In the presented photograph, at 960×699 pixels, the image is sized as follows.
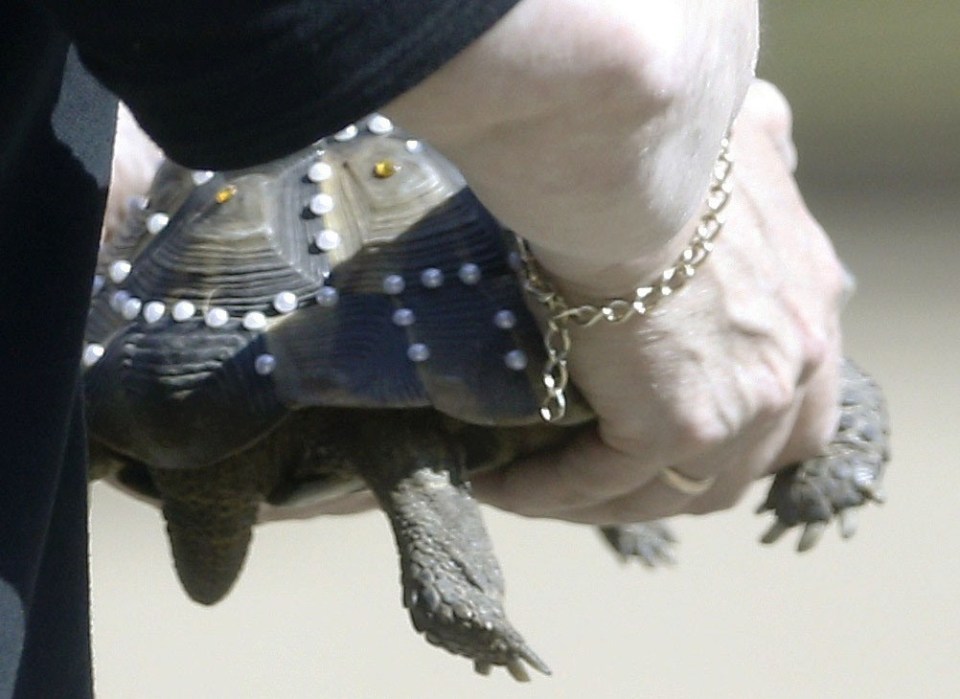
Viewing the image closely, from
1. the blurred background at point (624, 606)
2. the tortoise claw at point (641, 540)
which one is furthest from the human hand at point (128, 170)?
the blurred background at point (624, 606)

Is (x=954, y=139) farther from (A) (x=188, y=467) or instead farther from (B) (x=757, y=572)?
(A) (x=188, y=467)

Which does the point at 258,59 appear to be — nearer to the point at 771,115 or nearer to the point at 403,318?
the point at 403,318

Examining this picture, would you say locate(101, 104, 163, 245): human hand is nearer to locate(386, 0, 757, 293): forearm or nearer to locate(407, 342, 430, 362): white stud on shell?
locate(407, 342, 430, 362): white stud on shell

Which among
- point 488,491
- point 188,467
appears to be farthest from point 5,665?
point 488,491

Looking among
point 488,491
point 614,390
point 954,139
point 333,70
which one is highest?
point 333,70

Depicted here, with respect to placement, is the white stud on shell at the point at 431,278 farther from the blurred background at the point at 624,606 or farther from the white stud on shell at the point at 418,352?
the blurred background at the point at 624,606

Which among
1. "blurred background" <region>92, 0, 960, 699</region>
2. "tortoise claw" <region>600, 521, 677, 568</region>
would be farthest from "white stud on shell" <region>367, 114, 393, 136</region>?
"blurred background" <region>92, 0, 960, 699</region>
